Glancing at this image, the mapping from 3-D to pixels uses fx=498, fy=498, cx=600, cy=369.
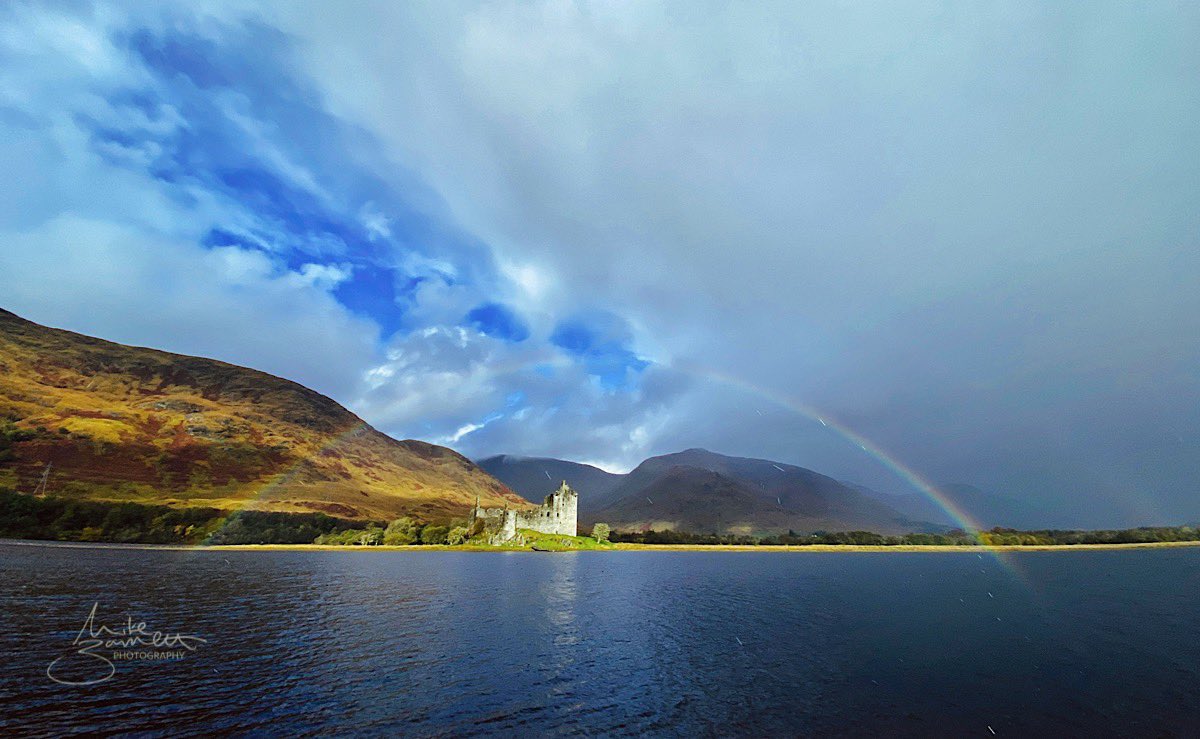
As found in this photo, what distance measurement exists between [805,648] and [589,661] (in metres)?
19.3

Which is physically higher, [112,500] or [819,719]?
[112,500]

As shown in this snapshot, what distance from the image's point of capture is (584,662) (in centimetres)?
3725

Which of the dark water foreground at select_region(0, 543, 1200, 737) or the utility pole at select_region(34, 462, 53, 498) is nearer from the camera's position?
the dark water foreground at select_region(0, 543, 1200, 737)

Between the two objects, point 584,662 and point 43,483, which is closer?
point 584,662

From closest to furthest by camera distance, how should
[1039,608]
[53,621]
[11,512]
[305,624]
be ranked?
1. [53,621]
2. [305,624]
3. [1039,608]
4. [11,512]

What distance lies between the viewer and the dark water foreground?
25234 mm

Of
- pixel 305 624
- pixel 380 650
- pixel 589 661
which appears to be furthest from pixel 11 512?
pixel 589 661

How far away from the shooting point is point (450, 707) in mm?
26500

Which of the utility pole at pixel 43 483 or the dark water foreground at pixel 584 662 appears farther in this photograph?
the utility pole at pixel 43 483

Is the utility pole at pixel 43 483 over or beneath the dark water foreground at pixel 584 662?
over

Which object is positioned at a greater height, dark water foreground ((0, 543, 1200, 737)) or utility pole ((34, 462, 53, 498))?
utility pole ((34, 462, 53, 498))

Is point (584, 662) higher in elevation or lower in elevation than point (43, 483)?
lower

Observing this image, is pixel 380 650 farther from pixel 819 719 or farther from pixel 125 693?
pixel 819 719

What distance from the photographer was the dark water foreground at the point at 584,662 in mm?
25234
